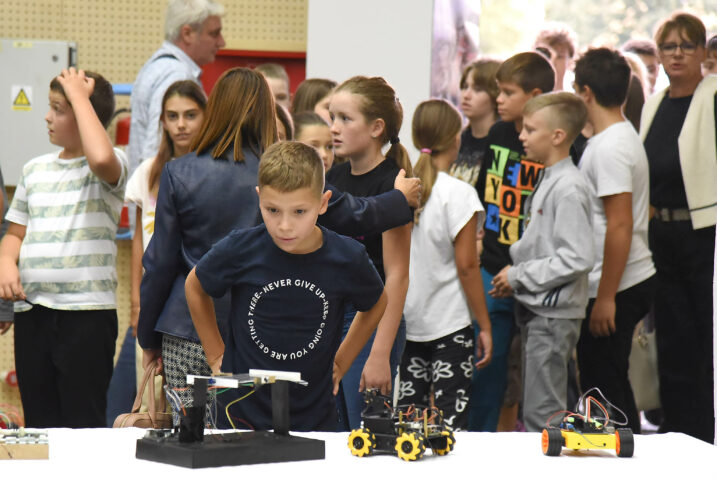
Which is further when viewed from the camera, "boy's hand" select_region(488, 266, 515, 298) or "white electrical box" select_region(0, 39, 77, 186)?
"white electrical box" select_region(0, 39, 77, 186)

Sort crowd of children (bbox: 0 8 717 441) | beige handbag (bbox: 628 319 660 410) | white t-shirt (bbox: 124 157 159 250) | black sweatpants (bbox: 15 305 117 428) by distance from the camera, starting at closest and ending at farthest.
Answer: crowd of children (bbox: 0 8 717 441) → black sweatpants (bbox: 15 305 117 428) → white t-shirt (bbox: 124 157 159 250) → beige handbag (bbox: 628 319 660 410)

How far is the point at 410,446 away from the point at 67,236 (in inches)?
86.9

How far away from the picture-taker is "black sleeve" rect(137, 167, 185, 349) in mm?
2660

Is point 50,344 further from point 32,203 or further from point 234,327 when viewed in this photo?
point 234,327

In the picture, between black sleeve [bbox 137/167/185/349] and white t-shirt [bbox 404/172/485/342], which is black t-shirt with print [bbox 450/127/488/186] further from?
black sleeve [bbox 137/167/185/349]

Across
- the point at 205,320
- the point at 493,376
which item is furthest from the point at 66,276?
the point at 493,376

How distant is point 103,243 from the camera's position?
11.8 feet

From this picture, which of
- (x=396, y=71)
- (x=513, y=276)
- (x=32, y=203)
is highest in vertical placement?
(x=396, y=71)

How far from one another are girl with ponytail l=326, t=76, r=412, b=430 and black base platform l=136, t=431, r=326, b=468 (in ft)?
3.58

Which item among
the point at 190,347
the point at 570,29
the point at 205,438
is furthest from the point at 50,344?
the point at 570,29

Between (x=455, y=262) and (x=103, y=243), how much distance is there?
133 cm

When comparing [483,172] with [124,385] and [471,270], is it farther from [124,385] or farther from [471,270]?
A: [124,385]

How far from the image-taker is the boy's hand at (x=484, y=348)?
12.5 feet

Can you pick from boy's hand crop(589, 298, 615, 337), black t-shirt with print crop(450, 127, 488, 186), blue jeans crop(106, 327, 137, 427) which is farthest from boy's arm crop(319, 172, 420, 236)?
blue jeans crop(106, 327, 137, 427)
